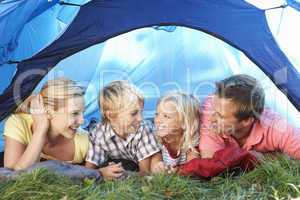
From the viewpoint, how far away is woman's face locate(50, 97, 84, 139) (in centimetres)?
287

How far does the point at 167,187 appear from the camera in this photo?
96.0 inches

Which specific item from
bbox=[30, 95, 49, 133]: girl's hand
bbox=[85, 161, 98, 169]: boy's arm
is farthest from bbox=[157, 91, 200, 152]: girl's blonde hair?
bbox=[30, 95, 49, 133]: girl's hand

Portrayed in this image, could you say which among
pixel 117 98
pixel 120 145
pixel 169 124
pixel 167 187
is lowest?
pixel 167 187

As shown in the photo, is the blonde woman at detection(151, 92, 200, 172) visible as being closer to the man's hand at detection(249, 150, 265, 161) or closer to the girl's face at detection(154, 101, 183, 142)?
the girl's face at detection(154, 101, 183, 142)

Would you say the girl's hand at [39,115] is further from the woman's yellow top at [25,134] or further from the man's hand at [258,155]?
the man's hand at [258,155]

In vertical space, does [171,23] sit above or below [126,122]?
above

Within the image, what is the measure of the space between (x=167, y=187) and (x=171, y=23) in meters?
0.93

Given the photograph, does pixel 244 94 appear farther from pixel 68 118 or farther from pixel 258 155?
pixel 68 118

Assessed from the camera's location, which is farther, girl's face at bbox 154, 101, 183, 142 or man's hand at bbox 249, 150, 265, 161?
girl's face at bbox 154, 101, 183, 142

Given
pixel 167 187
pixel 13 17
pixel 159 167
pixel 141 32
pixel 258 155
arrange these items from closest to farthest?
1. pixel 167 187
2. pixel 258 155
3. pixel 159 167
4. pixel 13 17
5. pixel 141 32

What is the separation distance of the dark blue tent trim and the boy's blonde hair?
270mm

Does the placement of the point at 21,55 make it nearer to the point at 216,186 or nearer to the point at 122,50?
the point at 122,50

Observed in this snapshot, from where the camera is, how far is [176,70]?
3582 millimetres

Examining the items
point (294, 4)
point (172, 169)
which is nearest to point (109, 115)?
point (172, 169)
